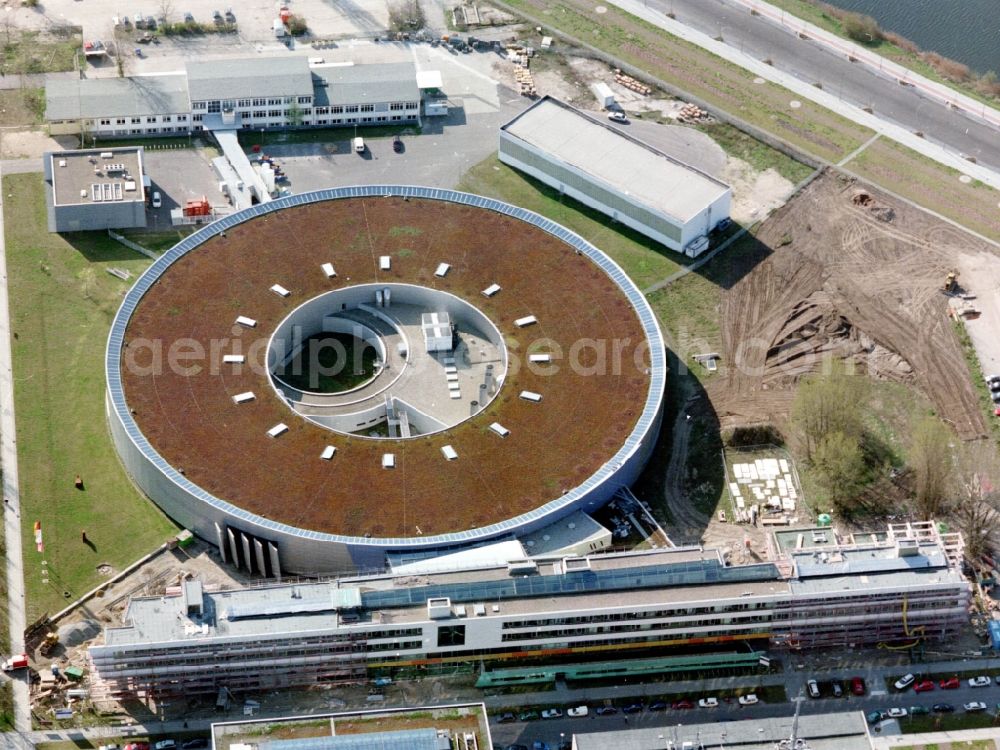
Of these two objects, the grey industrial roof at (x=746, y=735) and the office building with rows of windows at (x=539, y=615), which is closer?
the grey industrial roof at (x=746, y=735)

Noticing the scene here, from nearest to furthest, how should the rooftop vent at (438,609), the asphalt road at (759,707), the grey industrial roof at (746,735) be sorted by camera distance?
1. the grey industrial roof at (746,735)
2. the rooftop vent at (438,609)
3. the asphalt road at (759,707)

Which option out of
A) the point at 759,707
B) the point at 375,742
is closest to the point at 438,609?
the point at 375,742

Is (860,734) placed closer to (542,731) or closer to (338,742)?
(542,731)

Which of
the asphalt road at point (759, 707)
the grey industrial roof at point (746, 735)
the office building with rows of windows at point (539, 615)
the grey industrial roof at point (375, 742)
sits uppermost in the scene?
the office building with rows of windows at point (539, 615)

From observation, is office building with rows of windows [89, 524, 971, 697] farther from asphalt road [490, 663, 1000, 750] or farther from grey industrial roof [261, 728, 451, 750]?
grey industrial roof [261, 728, 451, 750]

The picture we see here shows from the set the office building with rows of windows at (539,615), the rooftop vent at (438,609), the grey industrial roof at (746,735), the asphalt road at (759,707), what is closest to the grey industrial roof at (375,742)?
the office building with rows of windows at (539,615)

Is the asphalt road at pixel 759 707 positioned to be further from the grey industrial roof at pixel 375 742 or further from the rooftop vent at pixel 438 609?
the grey industrial roof at pixel 375 742

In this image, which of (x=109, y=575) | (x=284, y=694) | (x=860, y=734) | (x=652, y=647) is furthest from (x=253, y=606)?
(x=860, y=734)
